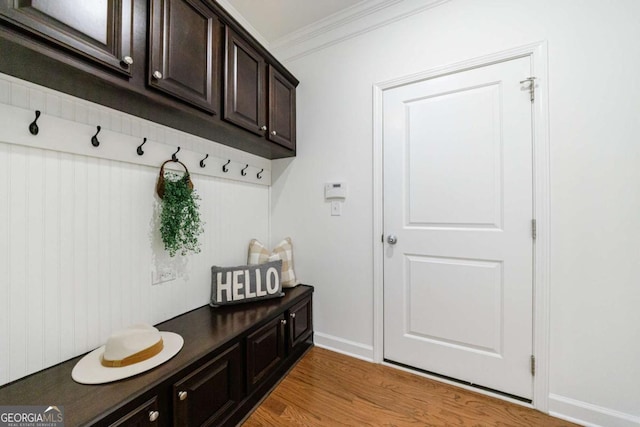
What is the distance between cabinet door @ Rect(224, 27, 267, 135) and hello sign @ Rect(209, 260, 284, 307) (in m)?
0.95

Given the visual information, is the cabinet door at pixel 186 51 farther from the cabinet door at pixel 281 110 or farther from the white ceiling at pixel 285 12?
the white ceiling at pixel 285 12

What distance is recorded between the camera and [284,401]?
1.48 meters

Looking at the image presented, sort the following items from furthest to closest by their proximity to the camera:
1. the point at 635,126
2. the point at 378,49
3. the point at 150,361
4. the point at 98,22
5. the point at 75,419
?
the point at 378,49, the point at 635,126, the point at 150,361, the point at 98,22, the point at 75,419

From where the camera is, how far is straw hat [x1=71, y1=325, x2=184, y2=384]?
0.96 metres

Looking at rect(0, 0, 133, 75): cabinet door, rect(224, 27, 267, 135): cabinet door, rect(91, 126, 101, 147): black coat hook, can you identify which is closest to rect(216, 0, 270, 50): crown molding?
rect(224, 27, 267, 135): cabinet door

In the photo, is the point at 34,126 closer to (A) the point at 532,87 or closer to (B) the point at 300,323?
(B) the point at 300,323

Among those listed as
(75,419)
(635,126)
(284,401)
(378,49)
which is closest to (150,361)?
(75,419)

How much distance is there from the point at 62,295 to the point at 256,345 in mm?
934

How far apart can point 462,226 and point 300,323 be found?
4.47ft

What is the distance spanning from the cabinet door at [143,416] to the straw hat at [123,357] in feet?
0.41

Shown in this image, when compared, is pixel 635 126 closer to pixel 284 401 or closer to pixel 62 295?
pixel 284 401

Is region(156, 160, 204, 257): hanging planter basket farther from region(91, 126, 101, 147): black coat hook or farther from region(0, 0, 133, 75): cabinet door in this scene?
region(0, 0, 133, 75): cabinet door

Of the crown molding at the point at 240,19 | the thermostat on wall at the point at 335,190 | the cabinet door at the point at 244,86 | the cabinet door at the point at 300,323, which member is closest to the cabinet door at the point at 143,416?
the cabinet door at the point at 300,323

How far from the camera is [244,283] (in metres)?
1.72
